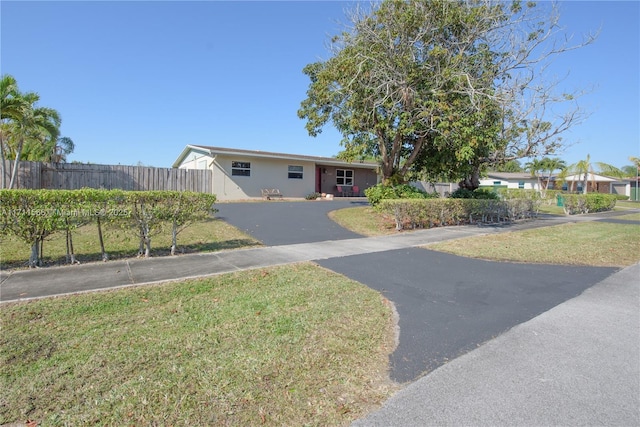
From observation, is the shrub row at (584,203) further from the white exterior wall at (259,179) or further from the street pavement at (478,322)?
the street pavement at (478,322)

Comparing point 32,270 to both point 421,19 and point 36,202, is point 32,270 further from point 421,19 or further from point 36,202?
point 421,19

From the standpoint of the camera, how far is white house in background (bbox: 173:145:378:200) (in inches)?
855

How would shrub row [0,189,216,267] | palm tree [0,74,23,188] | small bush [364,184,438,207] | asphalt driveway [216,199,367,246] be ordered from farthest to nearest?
small bush [364,184,438,207]
palm tree [0,74,23,188]
asphalt driveway [216,199,367,246]
shrub row [0,189,216,267]

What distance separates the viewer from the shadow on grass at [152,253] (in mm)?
6340

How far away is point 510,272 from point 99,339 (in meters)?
6.69

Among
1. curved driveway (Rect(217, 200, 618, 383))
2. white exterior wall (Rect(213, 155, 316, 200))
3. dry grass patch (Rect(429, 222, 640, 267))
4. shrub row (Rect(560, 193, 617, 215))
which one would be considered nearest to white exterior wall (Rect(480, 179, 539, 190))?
shrub row (Rect(560, 193, 617, 215))

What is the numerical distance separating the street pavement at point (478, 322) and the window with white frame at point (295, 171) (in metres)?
15.9

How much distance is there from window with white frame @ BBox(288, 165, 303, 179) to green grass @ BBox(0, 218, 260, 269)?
14.3 metres

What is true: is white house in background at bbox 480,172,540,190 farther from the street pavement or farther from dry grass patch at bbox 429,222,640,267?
the street pavement

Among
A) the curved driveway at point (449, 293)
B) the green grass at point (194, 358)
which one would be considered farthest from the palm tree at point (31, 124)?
the green grass at point (194, 358)

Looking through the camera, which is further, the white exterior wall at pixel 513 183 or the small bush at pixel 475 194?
the white exterior wall at pixel 513 183

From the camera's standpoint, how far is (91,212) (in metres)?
6.51

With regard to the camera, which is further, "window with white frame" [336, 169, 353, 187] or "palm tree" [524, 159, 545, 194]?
"palm tree" [524, 159, 545, 194]

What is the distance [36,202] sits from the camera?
19.6 feet
